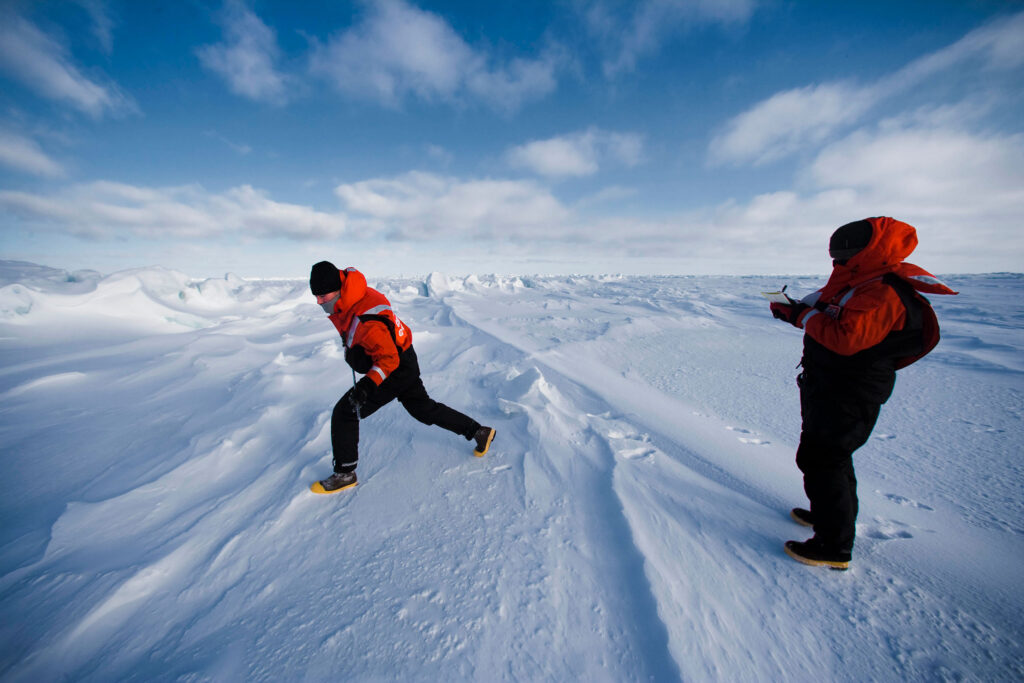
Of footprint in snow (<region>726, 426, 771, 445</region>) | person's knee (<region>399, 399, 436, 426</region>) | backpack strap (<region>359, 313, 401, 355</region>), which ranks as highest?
backpack strap (<region>359, 313, 401, 355</region>)

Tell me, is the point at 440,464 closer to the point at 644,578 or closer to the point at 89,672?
the point at 644,578

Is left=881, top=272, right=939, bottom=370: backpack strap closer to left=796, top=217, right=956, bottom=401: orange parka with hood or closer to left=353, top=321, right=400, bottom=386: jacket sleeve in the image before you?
left=796, top=217, right=956, bottom=401: orange parka with hood

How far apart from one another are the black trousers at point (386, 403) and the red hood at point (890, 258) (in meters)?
2.08

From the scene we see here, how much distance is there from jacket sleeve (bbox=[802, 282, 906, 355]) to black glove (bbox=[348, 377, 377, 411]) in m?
2.22

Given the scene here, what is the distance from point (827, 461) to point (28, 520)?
4.17m

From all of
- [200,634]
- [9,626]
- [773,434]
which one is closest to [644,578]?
[200,634]

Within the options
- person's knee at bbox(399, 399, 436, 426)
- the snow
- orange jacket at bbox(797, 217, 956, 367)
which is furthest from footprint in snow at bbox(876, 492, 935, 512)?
person's knee at bbox(399, 399, 436, 426)

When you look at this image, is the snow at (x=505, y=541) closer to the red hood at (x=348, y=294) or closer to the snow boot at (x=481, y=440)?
the snow boot at (x=481, y=440)

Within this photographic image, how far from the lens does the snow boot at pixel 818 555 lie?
140cm

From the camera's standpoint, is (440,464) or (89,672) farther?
(440,464)

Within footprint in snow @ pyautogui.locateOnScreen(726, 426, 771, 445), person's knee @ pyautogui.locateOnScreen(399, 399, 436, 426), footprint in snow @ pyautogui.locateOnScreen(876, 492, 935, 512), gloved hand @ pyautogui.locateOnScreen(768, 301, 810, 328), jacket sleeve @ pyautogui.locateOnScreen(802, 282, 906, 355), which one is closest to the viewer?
jacket sleeve @ pyautogui.locateOnScreen(802, 282, 906, 355)

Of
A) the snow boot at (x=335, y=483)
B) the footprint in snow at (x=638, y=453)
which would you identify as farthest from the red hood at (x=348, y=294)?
the footprint in snow at (x=638, y=453)

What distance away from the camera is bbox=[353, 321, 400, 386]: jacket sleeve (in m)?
1.99

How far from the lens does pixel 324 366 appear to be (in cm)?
448
